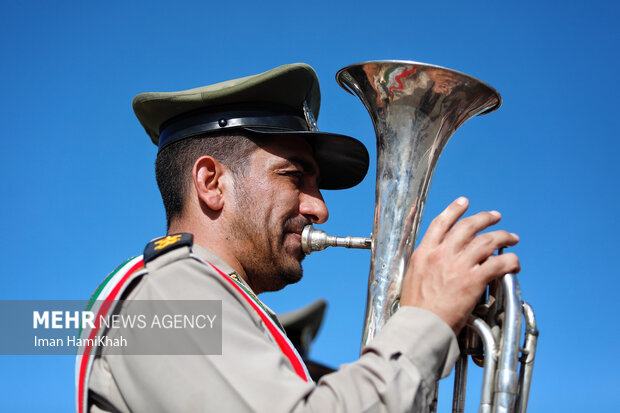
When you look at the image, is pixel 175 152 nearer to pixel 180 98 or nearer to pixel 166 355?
pixel 180 98

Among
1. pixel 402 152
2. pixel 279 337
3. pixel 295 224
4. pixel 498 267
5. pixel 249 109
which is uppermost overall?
pixel 249 109

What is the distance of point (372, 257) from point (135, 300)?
1.02 meters

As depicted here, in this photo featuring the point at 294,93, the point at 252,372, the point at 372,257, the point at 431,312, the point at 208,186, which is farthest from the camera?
the point at 294,93

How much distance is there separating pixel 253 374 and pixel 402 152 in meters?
1.26

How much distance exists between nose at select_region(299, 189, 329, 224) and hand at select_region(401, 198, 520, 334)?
91 centimetres

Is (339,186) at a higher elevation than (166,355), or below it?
higher

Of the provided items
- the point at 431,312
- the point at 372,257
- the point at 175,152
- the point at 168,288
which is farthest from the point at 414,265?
the point at 175,152

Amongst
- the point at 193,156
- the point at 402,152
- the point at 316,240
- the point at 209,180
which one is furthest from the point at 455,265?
the point at 193,156

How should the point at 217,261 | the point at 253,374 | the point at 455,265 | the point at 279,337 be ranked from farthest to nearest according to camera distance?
the point at 217,261 → the point at 279,337 → the point at 455,265 → the point at 253,374

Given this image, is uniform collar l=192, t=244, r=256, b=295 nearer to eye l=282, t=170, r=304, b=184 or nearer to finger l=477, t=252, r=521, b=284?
eye l=282, t=170, r=304, b=184

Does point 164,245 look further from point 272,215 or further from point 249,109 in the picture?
point 249,109

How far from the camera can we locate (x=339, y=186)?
3.87m

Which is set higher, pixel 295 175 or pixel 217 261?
pixel 295 175

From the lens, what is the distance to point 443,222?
233 cm
